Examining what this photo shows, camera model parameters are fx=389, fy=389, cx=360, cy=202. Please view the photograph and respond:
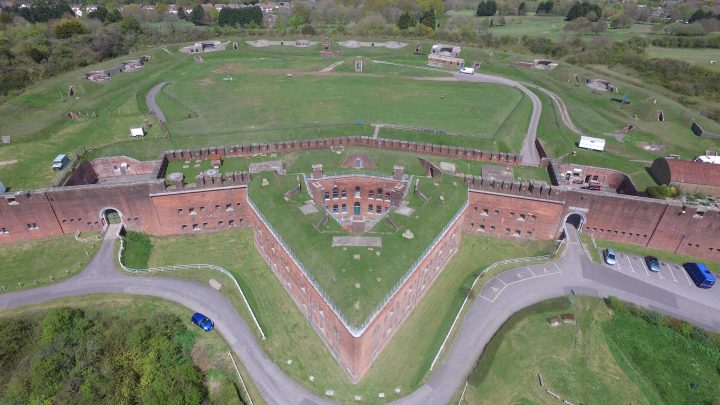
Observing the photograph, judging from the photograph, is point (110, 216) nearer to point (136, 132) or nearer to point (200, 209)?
point (200, 209)

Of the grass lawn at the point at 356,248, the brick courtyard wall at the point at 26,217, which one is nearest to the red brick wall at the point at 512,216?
the grass lawn at the point at 356,248

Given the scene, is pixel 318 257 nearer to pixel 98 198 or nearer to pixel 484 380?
pixel 484 380

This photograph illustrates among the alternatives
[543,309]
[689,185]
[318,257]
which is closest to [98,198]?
[318,257]

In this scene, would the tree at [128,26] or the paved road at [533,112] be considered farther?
the tree at [128,26]

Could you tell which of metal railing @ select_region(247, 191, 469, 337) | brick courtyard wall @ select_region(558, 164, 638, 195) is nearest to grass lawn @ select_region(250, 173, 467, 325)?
metal railing @ select_region(247, 191, 469, 337)

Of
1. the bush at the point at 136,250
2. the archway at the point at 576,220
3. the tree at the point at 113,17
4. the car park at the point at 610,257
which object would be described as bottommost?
the bush at the point at 136,250

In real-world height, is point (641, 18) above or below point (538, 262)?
above

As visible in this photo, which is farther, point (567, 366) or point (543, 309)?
point (543, 309)

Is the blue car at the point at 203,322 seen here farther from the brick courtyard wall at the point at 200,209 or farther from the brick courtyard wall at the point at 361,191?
the brick courtyard wall at the point at 361,191
